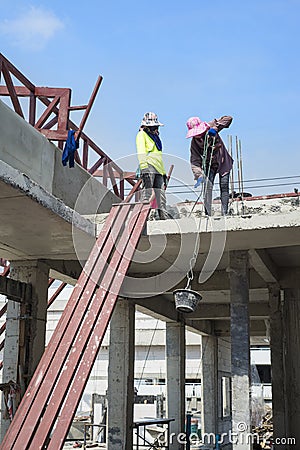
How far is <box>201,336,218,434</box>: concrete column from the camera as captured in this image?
21797mm

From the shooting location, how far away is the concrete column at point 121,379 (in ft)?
40.3

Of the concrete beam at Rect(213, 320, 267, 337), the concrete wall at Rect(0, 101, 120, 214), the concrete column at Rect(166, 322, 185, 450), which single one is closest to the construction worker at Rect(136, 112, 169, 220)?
the concrete wall at Rect(0, 101, 120, 214)

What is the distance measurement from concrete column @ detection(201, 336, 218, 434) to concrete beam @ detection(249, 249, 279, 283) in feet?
33.8

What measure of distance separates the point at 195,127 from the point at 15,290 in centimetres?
399

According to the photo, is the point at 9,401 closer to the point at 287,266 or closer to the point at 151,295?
the point at 151,295

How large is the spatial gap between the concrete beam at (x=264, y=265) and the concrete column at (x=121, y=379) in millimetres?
3175

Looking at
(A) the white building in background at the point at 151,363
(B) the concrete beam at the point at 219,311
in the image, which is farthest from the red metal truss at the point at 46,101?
(A) the white building in background at the point at 151,363

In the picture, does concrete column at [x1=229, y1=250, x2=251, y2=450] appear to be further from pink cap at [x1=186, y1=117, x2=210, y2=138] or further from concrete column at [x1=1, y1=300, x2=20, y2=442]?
Answer: concrete column at [x1=1, y1=300, x2=20, y2=442]

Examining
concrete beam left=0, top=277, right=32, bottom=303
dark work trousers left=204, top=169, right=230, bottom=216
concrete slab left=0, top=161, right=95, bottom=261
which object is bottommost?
concrete beam left=0, top=277, right=32, bottom=303

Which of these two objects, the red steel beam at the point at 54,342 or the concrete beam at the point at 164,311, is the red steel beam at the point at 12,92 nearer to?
the red steel beam at the point at 54,342

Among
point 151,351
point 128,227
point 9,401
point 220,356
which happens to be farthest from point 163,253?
point 151,351

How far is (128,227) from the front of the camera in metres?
8.80

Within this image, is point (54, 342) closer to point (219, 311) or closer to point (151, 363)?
point (219, 311)

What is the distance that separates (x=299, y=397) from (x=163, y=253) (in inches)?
170
